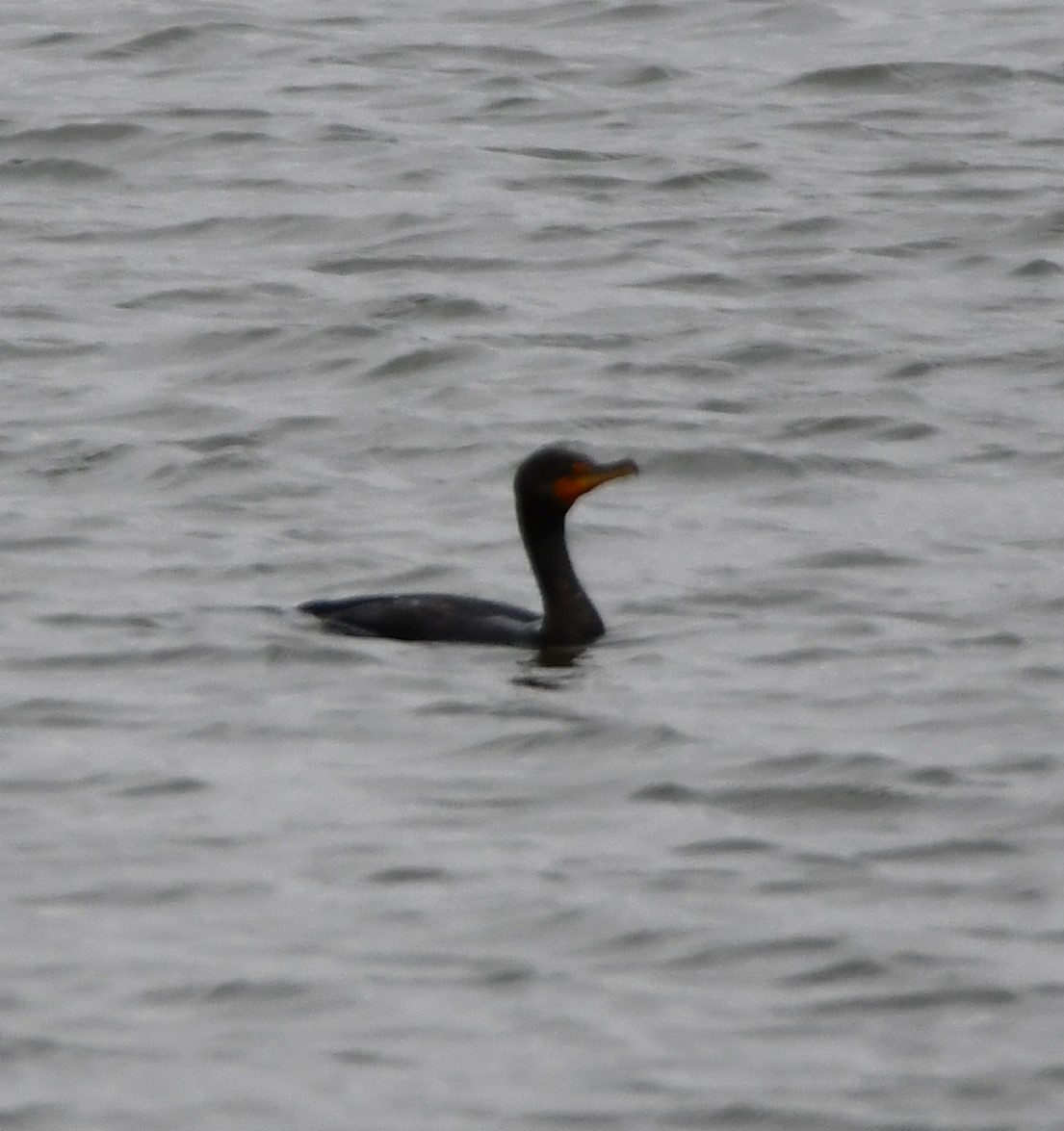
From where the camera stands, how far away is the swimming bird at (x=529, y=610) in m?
11.9

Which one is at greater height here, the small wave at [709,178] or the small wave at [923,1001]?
the small wave at [709,178]

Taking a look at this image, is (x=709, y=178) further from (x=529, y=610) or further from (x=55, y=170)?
(x=529, y=610)

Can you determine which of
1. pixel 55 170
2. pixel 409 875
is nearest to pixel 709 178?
pixel 55 170

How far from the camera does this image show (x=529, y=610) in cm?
1252

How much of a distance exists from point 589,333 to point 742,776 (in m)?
6.55

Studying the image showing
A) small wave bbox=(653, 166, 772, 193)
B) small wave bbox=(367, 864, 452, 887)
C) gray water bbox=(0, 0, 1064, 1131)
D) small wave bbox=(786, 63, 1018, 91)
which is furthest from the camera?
small wave bbox=(786, 63, 1018, 91)

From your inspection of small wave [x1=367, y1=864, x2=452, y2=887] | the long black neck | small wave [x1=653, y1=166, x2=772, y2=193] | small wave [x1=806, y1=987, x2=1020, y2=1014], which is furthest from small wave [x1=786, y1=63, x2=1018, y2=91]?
small wave [x1=806, y1=987, x2=1020, y2=1014]

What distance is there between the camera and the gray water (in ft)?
27.5

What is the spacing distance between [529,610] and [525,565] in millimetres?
874

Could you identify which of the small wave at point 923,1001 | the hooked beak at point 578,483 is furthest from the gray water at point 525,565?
the hooked beak at point 578,483

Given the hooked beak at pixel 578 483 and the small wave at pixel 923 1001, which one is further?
the hooked beak at pixel 578 483

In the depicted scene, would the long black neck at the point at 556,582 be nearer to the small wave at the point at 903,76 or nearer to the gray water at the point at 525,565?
the gray water at the point at 525,565

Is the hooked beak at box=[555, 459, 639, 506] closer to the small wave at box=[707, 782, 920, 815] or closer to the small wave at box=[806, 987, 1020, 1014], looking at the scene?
the small wave at box=[707, 782, 920, 815]

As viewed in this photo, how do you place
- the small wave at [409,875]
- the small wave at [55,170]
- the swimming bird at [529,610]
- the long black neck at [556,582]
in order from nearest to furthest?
the small wave at [409,875] < the swimming bird at [529,610] < the long black neck at [556,582] < the small wave at [55,170]
